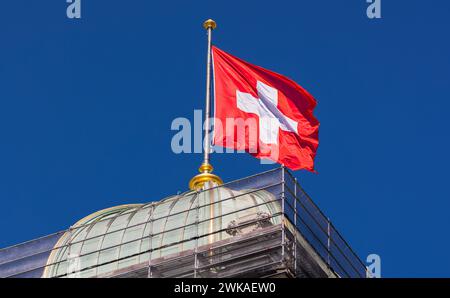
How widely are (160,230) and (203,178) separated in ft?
18.8

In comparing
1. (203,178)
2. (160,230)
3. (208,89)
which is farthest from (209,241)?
(208,89)

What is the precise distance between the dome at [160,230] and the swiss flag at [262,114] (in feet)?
7.91

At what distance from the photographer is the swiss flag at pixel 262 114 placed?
7675 cm

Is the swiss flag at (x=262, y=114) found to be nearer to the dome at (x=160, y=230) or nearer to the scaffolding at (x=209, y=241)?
the scaffolding at (x=209, y=241)

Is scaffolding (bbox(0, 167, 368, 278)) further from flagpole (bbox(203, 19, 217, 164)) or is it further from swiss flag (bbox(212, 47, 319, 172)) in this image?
flagpole (bbox(203, 19, 217, 164))

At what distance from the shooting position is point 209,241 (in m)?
72.9

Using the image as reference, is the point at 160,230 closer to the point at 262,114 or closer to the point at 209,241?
the point at 209,241

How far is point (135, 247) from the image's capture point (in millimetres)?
74812
